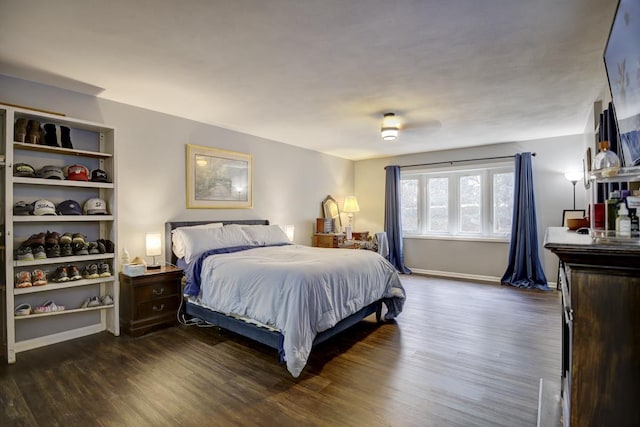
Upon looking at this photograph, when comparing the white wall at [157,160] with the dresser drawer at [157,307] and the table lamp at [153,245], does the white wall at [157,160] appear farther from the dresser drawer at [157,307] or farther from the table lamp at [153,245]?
the dresser drawer at [157,307]

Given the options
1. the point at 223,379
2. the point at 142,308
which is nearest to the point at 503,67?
the point at 223,379

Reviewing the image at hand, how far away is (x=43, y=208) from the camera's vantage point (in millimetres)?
2873

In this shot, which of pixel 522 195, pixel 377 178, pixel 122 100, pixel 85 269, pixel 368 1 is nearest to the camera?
pixel 368 1

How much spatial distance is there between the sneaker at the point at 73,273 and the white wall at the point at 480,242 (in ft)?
15.1

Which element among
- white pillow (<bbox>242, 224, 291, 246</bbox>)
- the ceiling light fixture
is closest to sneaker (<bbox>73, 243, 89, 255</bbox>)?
white pillow (<bbox>242, 224, 291, 246</bbox>)

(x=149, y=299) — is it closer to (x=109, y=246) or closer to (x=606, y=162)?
(x=109, y=246)

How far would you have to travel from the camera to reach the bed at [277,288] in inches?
99.1

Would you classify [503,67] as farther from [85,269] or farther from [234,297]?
[85,269]

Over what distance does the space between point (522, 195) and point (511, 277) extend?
4.50 ft

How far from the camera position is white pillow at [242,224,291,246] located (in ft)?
14.2

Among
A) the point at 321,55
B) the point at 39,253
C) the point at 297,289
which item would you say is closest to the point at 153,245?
the point at 39,253

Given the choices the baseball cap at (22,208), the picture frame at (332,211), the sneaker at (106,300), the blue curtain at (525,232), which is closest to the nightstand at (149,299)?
the sneaker at (106,300)

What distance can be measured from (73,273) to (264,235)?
211 centimetres

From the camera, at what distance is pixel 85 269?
126 inches
